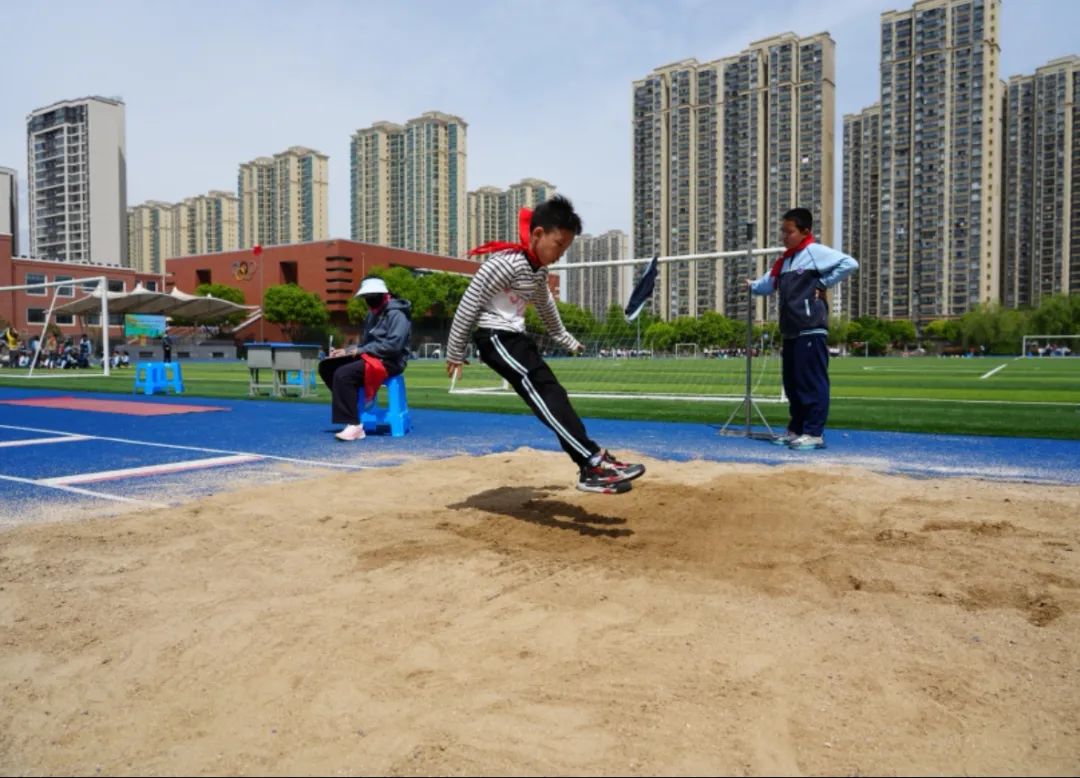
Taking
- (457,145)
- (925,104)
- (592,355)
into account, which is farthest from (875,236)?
(592,355)

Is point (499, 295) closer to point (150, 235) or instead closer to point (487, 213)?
point (487, 213)

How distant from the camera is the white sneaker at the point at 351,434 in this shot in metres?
8.61

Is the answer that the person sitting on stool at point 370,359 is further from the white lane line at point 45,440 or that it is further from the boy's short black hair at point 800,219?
the boy's short black hair at point 800,219

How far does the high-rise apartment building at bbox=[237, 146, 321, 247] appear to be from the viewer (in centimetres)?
11650

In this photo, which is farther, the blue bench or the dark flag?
the blue bench

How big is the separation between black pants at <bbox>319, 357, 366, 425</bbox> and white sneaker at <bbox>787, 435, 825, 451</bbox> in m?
4.98

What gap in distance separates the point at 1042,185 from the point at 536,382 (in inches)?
4032

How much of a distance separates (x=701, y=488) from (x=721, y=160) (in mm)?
77920

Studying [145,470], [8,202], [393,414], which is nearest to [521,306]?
[145,470]

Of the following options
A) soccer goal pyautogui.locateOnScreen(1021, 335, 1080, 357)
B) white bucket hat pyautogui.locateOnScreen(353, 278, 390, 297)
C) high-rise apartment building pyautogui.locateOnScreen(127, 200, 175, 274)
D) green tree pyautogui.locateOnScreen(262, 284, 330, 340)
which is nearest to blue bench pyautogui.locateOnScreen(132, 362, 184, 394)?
white bucket hat pyautogui.locateOnScreen(353, 278, 390, 297)

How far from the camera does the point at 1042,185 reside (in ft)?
282

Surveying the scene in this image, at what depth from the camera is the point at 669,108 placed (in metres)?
81.2

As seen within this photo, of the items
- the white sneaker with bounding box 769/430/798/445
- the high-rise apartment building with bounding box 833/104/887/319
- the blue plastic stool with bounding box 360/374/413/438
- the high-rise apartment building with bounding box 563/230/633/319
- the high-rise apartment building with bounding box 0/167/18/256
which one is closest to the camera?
the white sneaker with bounding box 769/430/798/445

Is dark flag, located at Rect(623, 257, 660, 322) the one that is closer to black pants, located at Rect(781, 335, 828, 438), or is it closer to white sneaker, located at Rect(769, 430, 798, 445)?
black pants, located at Rect(781, 335, 828, 438)
